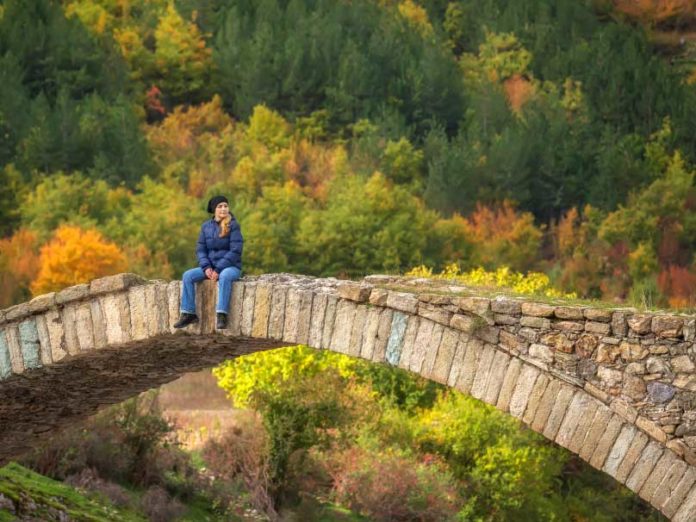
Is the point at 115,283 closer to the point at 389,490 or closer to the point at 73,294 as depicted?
the point at 73,294

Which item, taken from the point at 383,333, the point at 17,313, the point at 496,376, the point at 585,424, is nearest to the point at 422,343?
the point at 383,333

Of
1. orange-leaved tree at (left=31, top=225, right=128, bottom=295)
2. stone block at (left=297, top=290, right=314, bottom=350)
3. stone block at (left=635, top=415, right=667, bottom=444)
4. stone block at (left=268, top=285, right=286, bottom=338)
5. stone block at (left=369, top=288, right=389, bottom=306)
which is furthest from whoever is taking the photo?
orange-leaved tree at (left=31, top=225, right=128, bottom=295)

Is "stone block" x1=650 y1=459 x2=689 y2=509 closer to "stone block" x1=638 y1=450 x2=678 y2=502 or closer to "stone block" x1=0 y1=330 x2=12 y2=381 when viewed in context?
"stone block" x1=638 y1=450 x2=678 y2=502

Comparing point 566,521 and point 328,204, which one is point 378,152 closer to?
point 328,204

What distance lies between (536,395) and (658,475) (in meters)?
1.14

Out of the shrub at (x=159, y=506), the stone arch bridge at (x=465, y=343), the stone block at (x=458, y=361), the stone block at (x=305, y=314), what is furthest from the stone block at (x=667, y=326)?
the shrub at (x=159, y=506)

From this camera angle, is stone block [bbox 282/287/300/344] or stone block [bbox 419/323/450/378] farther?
stone block [bbox 282/287/300/344]

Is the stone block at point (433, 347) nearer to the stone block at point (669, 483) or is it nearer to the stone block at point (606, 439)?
the stone block at point (606, 439)

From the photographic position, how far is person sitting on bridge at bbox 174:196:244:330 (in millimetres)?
16375

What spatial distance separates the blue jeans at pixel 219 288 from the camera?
16344mm

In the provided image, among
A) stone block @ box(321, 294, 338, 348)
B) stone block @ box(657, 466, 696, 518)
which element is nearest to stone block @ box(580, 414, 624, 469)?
stone block @ box(657, 466, 696, 518)

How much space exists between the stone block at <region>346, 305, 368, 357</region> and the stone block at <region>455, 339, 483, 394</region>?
0.97 meters

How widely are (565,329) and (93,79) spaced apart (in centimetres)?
6291

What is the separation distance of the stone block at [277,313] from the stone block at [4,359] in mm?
2953
